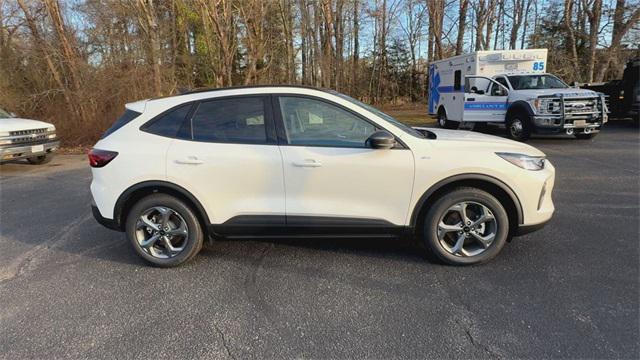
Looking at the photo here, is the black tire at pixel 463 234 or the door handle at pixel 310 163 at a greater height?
the door handle at pixel 310 163

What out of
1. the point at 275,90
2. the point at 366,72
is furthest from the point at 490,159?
the point at 366,72

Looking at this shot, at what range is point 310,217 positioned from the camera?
11.4 ft

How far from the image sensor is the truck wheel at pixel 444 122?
1511cm

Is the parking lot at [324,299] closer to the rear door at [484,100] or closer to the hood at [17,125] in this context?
the hood at [17,125]

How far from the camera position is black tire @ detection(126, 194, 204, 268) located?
358 centimetres

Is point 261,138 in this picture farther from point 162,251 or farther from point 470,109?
point 470,109

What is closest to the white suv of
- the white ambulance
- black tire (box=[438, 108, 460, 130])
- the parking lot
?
the parking lot

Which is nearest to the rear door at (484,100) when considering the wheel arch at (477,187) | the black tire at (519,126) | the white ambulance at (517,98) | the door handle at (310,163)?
the white ambulance at (517,98)

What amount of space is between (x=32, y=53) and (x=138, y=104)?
14.6 meters

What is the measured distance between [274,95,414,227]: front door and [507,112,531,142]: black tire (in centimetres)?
934

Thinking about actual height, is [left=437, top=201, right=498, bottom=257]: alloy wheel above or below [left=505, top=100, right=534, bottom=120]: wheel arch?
below

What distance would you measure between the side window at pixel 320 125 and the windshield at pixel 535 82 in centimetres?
1049

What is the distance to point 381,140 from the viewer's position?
3236mm

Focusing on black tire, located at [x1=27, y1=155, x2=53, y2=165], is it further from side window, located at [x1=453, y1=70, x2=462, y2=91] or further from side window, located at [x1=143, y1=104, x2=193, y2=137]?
side window, located at [x1=453, y1=70, x2=462, y2=91]
